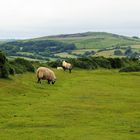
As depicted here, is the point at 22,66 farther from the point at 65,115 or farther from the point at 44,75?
the point at 65,115

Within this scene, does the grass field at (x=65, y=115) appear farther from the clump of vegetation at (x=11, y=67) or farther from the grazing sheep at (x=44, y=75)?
the grazing sheep at (x=44, y=75)

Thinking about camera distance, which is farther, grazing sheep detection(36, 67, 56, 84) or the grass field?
grazing sheep detection(36, 67, 56, 84)

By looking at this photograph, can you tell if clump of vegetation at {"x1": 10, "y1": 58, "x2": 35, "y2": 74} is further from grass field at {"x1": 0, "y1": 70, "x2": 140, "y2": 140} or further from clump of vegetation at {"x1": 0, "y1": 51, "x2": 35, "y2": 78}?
grass field at {"x1": 0, "y1": 70, "x2": 140, "y2": 140}

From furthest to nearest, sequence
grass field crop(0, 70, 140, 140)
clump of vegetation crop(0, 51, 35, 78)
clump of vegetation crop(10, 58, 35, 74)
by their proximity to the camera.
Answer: clump of vegetation crop(10, 58, 35, 74) → clump of vegetation crop(0, 51, 35, 78) → grass field crop(0, 70, 140, 140)

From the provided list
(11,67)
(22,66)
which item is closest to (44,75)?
(11,67)

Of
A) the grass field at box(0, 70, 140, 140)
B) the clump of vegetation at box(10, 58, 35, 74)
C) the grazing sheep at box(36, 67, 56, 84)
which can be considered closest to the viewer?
the grass field at box(0, 70, 140, 140)

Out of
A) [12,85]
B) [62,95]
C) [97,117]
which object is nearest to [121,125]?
[97,117]

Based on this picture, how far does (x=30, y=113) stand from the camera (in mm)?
25078

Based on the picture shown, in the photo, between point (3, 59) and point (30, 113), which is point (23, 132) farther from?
point (3, 59)

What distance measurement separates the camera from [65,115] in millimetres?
25078

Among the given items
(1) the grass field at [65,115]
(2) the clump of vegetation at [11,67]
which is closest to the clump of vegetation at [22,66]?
(2) the clump of vegetation at [11,67]

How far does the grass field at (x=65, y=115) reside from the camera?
1984cm

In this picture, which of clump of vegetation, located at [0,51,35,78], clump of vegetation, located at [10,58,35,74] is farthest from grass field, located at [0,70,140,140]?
clump of vegetation, located at [10,58,35,74]

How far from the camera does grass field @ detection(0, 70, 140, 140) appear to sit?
65.1 ft
